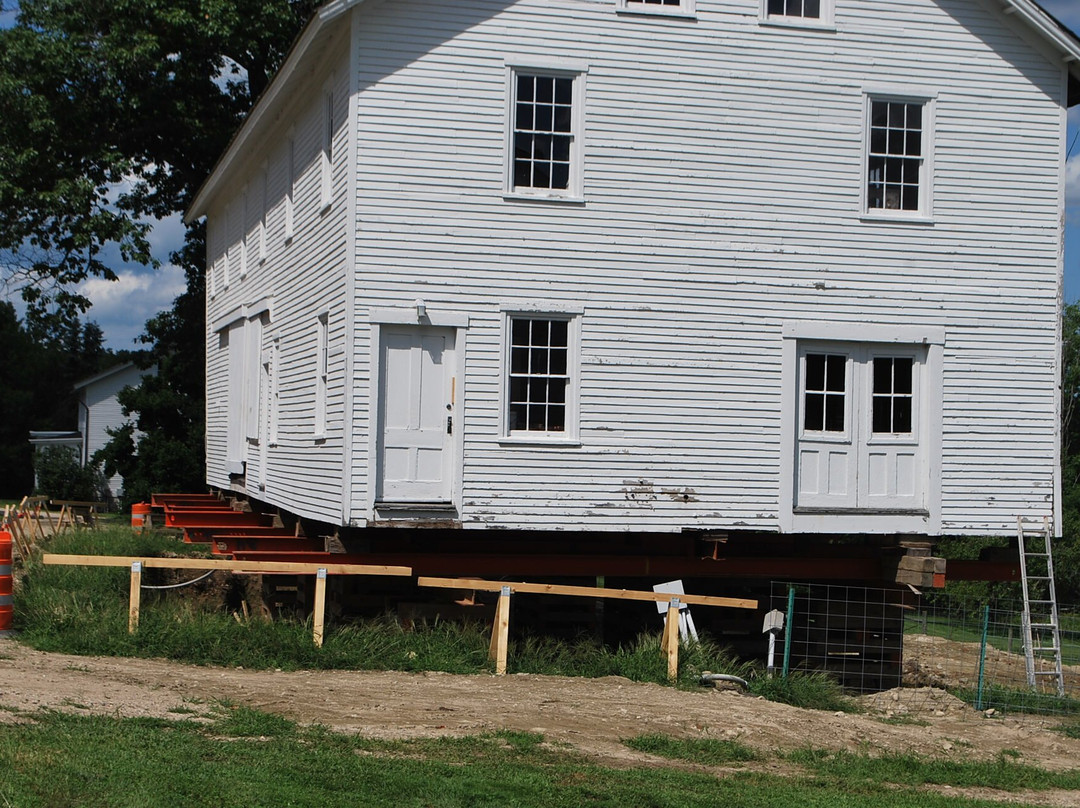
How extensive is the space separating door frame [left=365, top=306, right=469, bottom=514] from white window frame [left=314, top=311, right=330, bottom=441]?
175cm

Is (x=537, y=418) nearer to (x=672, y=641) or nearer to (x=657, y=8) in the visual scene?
(x=672, y=641)

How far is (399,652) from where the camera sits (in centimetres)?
1477

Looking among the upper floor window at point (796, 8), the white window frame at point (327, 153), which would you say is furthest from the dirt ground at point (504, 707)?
the upper floor window at point (796, 8)

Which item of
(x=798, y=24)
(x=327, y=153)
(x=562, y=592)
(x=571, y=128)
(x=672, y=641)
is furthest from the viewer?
(x=327, y=153)

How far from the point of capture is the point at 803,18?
17438mm

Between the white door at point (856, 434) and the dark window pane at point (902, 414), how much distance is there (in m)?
0.01

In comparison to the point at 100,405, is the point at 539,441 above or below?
below

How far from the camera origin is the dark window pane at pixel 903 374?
17.6 meters

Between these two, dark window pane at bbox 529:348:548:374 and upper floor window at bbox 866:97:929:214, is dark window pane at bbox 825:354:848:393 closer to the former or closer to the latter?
upper floor window at bbox 866:97:929:214

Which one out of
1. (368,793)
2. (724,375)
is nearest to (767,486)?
(724,375)

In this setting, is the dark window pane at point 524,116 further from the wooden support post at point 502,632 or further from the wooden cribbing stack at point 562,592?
the wooden support post at point 502,632

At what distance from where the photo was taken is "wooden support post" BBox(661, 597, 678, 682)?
48.0ft

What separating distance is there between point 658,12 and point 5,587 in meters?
10.5

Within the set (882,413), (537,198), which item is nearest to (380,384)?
(537,198)
